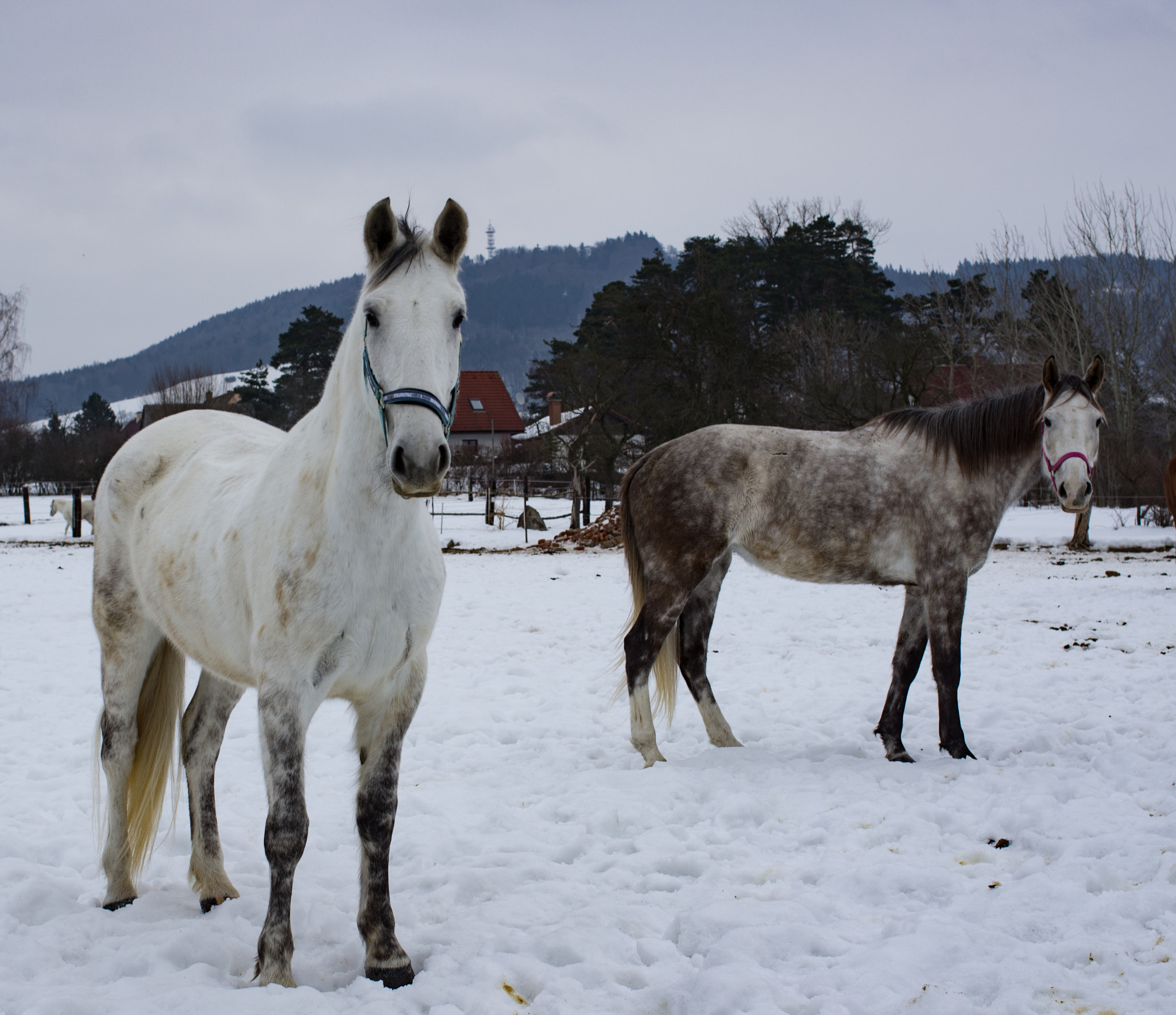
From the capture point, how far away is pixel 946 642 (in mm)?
4305

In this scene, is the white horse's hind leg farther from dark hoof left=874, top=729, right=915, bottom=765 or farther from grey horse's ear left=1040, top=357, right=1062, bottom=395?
grey horse's ear left=1040, top=357, right=1062, bottom=395

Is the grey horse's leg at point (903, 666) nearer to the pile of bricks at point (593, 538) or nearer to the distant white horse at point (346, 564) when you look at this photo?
the distant white horse at point (346, 564)

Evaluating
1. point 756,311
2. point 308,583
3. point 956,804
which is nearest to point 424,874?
point 308,583

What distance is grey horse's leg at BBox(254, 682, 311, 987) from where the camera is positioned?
6.85 ft

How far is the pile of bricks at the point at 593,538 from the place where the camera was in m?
15.0

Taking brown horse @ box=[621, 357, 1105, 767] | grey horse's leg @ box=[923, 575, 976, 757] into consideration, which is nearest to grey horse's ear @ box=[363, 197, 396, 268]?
brown horse @ box=[621, 357, 1105, 767]

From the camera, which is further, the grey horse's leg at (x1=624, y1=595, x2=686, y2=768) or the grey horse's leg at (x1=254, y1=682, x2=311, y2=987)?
the grey horse's leg at (x1=624, y1=595, x2=686, y2=768)

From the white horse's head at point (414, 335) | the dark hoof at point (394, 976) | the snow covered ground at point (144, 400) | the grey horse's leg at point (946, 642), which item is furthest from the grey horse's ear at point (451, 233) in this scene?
the snow covered ground at point (144, 400)

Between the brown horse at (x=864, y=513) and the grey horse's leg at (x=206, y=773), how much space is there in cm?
207

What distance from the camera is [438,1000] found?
2.12 meters

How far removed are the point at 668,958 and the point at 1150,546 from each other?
49.4 feet

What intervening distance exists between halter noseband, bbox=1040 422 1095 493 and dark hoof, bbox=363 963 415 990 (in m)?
3.84

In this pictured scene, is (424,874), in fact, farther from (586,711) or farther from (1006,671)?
(1006,671)

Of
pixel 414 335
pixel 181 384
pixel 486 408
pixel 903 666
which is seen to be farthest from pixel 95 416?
pixel 414 335
